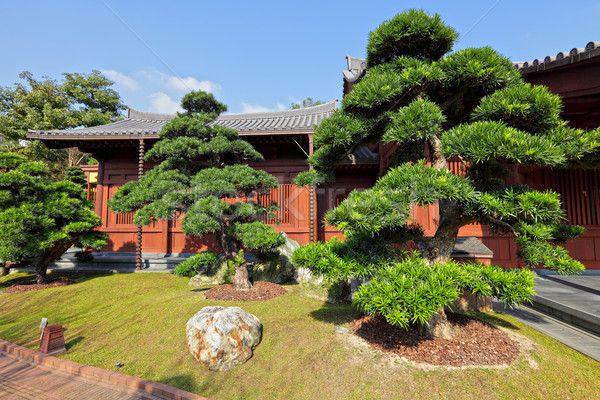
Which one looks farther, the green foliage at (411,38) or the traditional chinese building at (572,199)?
the traditional chinese building at (572,199)

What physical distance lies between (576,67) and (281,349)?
7.28m

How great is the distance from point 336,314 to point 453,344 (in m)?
1.63

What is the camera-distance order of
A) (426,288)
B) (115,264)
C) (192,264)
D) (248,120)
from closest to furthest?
(426,288) < (192,264) < (115,264) < (248,120)

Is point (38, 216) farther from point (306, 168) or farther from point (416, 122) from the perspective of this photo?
point (416, 122)

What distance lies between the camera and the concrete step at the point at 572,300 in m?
3.90

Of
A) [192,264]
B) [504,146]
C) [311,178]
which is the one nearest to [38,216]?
[192,264]

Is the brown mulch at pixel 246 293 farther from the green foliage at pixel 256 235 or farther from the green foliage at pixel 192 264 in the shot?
the green foliage at pixel 256 235

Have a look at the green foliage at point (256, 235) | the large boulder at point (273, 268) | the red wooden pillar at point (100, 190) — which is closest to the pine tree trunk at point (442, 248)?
the green foliage at point (256, 235)

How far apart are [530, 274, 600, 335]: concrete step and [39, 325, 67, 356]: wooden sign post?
→ 7.53 meters

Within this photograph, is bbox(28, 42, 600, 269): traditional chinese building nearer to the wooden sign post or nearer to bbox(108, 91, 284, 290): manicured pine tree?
bbox(108, 91, 284, 290): manicured pine tree

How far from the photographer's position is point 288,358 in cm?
307

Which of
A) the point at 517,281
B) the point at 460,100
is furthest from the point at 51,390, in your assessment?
the point at 460,100

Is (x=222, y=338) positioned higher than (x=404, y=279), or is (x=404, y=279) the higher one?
(x=404, y=279)

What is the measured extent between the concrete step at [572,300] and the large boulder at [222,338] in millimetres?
4740
